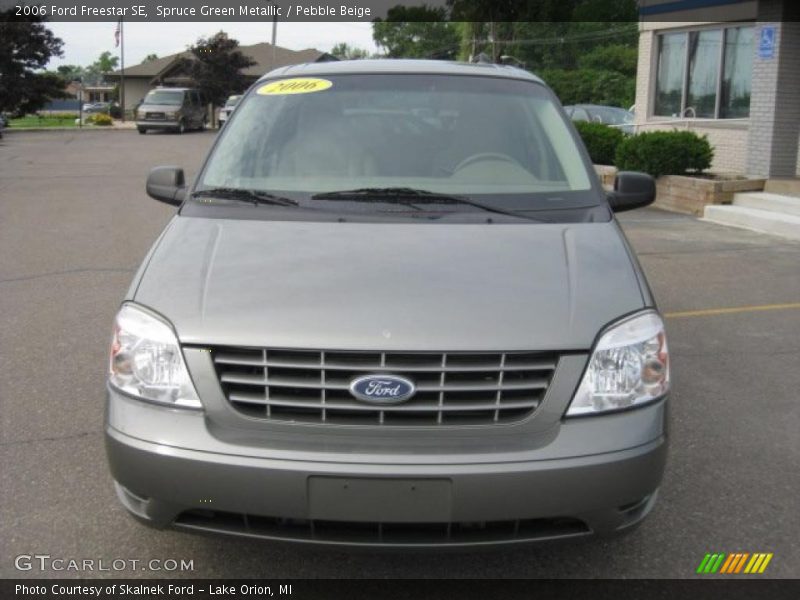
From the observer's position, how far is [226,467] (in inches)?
107

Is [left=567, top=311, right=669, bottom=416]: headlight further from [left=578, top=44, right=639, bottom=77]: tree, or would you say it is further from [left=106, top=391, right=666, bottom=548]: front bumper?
[left=578, top=44, right=639, bottom=77]: tree

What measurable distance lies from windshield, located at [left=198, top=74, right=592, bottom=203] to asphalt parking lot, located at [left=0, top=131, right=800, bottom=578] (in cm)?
148

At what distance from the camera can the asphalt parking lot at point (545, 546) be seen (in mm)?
Result: 3369

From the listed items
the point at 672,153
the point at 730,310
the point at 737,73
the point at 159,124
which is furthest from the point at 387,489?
the point at 159,124

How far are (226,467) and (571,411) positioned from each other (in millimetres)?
1077

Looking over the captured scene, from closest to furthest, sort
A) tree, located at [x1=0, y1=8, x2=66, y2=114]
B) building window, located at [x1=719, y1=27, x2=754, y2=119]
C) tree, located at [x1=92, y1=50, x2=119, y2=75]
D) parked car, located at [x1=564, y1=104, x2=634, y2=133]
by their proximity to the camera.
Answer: building window, located at [x1=719, y1=27, x2=754, y2=119] → parked car, located at [x1=564, y1=104, x2=634, y2=133] → tree, located at [x1=0, y1=8, x2=66, y2=114] → tree, located at [x1=92, y1=50, x2=119, y2=75]

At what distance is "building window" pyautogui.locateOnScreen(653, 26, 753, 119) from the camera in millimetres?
15477

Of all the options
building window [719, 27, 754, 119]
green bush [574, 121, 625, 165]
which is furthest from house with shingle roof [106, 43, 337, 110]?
building window [719, 27, 754, 119]

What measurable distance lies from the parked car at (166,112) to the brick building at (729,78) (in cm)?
2697

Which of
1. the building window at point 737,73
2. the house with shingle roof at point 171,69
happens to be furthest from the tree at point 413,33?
the building window at point 737,73

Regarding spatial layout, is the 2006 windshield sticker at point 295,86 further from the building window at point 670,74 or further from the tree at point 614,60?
the tree at point 614,60

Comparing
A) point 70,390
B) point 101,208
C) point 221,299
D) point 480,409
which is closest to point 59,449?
point 70,390

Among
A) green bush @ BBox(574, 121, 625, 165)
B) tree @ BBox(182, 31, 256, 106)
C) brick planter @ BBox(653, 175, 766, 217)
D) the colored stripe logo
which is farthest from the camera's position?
tree @ BBox(182, 31, 256, 106)

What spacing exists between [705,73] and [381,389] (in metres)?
15.4
